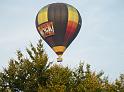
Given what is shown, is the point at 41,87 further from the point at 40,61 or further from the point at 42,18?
the point at 42,18

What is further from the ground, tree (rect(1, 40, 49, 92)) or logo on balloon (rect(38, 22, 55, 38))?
logo on balloon (rect(38, 22, 55, 38))

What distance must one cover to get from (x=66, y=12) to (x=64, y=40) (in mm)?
3635

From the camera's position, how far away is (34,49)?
30641 mm

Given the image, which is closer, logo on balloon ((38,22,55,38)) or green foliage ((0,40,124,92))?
green foliage ((0,40,124,92))

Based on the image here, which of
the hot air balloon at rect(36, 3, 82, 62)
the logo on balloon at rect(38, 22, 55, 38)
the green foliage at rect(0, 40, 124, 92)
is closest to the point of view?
the green foliage at rect(0, 40, 124, 92)

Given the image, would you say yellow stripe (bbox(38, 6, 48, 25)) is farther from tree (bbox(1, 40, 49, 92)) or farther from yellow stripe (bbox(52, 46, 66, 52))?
tree (bbox(1, 40, 49, 92))

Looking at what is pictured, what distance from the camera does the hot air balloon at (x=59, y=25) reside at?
53656 millimetres

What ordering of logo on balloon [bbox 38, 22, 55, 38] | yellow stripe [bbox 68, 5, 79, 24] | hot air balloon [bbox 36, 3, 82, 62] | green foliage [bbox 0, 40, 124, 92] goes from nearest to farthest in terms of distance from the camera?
green foliage [bbox 0, 40, 124, 92] < hot air balloon [bbox 36, 3, 82, 62] < yellow stripe [bbox 68, 5, 79, 24] < logo on balloon [bbox 38, 22, 55, 38]

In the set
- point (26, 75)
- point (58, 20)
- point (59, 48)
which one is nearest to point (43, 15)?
point (58, 20)

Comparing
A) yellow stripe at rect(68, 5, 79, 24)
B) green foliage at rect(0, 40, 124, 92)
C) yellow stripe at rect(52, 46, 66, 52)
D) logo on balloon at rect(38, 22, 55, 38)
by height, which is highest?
yellow stripe at rect(68, 5, 79, 24)

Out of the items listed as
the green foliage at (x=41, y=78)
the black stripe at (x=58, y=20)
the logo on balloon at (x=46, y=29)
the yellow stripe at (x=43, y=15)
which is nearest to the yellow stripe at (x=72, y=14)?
the black stripe at (x=58, y=20)

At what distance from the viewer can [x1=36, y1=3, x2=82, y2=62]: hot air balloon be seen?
53.7 m

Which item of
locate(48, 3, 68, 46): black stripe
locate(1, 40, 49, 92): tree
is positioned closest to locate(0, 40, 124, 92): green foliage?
locate(1, 40, 49, 92): tree

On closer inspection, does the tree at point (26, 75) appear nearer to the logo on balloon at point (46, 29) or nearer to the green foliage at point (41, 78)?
the green foliage at point (41, 78)
